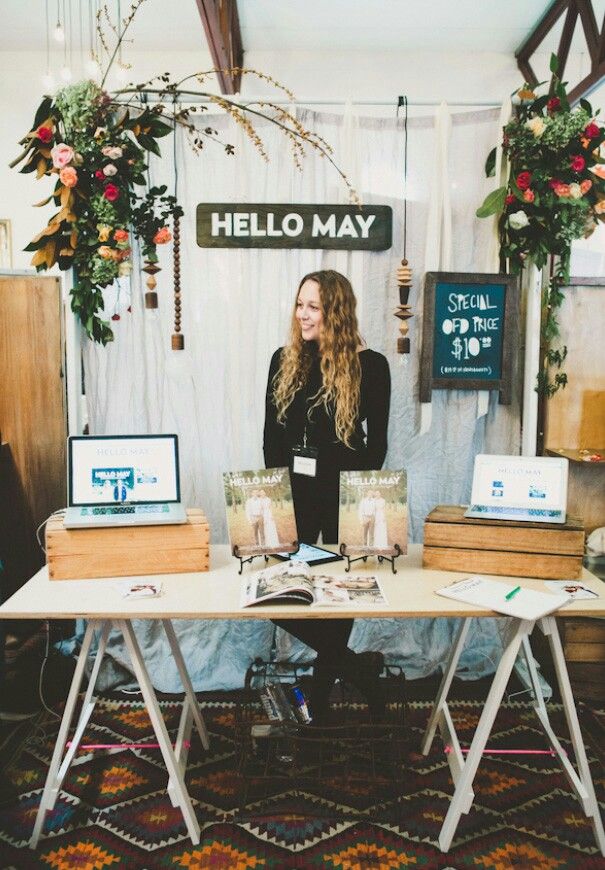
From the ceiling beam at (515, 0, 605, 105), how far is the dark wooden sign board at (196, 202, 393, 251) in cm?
187

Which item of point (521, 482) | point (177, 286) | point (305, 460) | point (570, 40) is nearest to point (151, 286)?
point (177, 286)

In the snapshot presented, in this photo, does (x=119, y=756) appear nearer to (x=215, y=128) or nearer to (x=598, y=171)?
(x=215, y=128)

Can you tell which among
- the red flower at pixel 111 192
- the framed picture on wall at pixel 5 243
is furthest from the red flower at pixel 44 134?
the framed picture on wall at pixel 5 243

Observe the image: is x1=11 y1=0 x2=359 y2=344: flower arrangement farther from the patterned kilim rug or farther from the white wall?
the white wall

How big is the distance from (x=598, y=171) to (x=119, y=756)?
292 cm

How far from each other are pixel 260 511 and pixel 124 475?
487mm

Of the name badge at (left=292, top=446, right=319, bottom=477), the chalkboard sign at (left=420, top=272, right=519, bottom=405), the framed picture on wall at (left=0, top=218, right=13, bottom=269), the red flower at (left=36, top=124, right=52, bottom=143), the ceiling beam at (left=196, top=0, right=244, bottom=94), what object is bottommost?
the name badge at (left=292, top=446, right=319, bottom=477)

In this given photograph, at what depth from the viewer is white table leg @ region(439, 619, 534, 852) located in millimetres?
1960

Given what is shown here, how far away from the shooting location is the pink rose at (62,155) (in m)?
2.38

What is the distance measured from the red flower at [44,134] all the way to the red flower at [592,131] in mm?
2012

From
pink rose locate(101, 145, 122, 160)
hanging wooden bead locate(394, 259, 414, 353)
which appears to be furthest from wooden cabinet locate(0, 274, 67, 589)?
hanging wooden bead locate(394, 259, 414, 353)

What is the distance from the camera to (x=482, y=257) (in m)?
2.94

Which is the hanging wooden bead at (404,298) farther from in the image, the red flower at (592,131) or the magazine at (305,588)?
the magazine at (305,588)

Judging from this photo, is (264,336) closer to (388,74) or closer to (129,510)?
(129,510)
